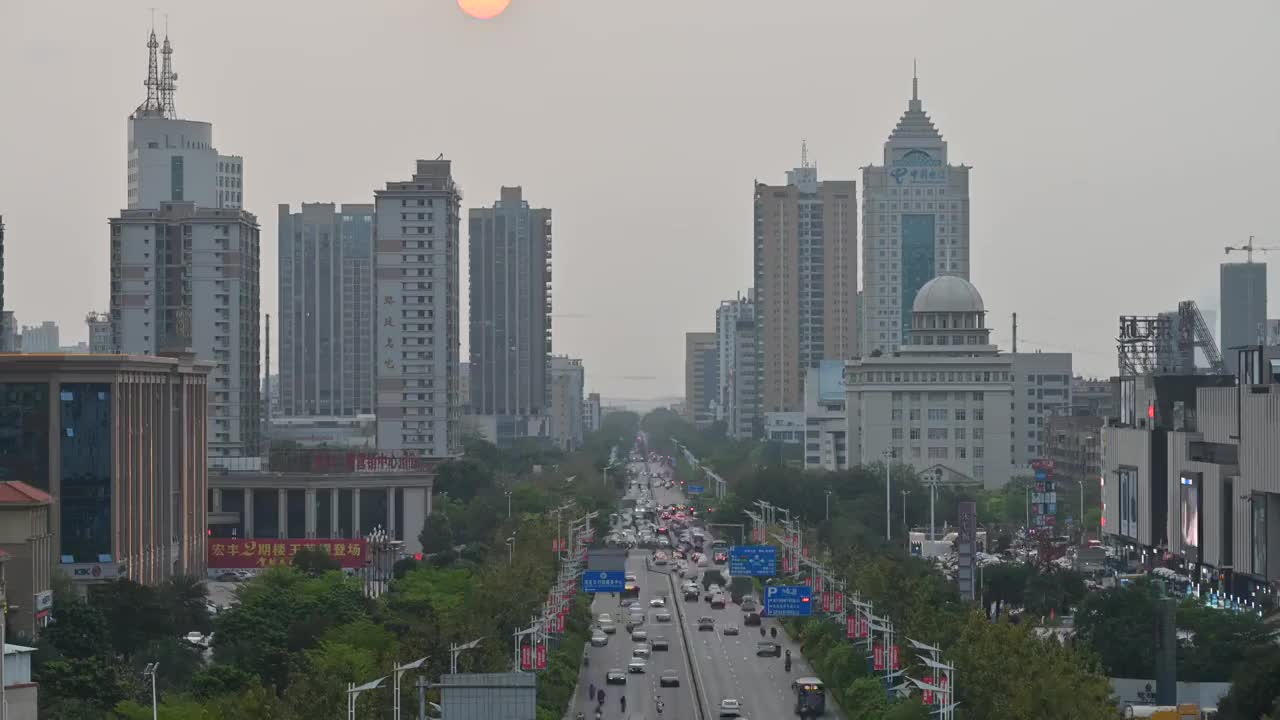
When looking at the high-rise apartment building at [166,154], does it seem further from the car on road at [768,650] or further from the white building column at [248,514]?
the car on road at [768,650]

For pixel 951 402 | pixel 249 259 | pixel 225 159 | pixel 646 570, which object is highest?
pixel 225 159

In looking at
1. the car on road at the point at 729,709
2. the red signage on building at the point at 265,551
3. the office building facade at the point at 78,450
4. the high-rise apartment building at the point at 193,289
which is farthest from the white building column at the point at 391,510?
the car on road at the point at 729,709

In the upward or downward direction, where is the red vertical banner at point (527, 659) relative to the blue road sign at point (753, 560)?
downward

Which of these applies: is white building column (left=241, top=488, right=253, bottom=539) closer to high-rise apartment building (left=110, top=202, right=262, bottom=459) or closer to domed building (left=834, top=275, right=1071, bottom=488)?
high-rise apartment building (left=110, top=202, right=262, bottom=459)

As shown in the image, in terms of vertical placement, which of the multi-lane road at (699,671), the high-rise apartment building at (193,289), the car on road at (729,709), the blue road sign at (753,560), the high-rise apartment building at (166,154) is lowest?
the multi-lane road at (699,671)

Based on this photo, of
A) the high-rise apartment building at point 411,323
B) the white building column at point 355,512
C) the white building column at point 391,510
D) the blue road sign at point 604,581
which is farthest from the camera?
the high-rise apartment building at point 411,323

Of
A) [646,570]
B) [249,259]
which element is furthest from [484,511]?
[249,259]

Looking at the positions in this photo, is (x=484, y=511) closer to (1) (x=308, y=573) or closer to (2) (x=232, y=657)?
(1) (x=308, y=573)
